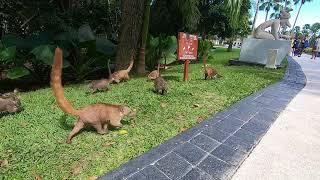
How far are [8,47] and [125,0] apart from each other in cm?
270

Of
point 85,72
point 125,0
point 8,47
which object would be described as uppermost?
point 125,0

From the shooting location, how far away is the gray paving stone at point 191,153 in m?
2.78

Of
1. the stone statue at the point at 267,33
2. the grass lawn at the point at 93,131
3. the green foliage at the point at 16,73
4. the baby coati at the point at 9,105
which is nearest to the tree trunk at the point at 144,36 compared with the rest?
the grass lawn at the point at 93,131

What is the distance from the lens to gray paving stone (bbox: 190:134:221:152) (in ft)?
9.99

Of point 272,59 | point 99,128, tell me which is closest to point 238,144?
point 99,128

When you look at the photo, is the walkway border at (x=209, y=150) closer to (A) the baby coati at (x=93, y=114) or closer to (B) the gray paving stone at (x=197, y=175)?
(B) the gray paving stone at (x=197, y=175)

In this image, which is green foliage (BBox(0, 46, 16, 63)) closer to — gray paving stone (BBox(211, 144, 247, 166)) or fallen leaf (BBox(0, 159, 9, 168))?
fallen leaf (BBox(0, 159, 9, 168))

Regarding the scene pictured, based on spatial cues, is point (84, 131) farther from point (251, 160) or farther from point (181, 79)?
point (181, 79)

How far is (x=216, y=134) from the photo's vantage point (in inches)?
134

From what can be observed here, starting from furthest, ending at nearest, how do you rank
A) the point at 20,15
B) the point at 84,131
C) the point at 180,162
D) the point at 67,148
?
the point at 20,15
the point at 84,131
the point at 67,148
the point at 180,162

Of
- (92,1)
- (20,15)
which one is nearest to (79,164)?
(20,15)

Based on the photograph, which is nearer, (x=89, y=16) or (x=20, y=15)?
(x=20, y=15)

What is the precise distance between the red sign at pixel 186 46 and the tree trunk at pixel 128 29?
1469mm

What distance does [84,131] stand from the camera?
11.5 feet
